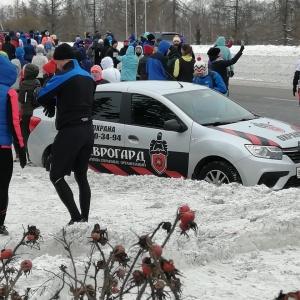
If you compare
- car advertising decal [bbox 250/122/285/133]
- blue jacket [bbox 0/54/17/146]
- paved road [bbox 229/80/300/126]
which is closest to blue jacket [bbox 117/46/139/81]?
paved road [bbox 229/80/300/126]

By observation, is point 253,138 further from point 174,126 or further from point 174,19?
point 174,19

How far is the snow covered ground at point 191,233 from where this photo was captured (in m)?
4.29

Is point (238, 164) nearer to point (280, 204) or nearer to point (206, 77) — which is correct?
point (280, 204)

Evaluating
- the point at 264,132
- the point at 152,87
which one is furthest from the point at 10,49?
the point at 264,132

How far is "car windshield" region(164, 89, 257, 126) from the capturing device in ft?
27.2

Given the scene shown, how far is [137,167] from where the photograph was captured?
8.38m

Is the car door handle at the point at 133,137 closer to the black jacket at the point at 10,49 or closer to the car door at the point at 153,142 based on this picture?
the car door at the point at 153,142

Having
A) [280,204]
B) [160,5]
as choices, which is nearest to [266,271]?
[280,204]

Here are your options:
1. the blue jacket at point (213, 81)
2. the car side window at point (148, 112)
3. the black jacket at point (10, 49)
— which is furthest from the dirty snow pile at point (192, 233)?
the black jacket at point (10, 49)

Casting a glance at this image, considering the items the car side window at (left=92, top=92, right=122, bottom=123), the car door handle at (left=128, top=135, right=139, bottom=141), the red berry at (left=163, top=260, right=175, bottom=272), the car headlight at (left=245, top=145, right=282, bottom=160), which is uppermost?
the red berry at (left=163, top=260, right=175, bottom=272)

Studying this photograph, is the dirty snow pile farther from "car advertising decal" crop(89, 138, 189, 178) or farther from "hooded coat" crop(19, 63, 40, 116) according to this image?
"hooded coat" crop(19, 63, 40, 116)

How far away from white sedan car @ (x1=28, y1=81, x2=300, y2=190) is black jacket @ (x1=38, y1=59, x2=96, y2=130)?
246cm

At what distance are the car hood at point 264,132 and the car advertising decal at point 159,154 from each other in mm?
715

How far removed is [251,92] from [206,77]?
1265cm
